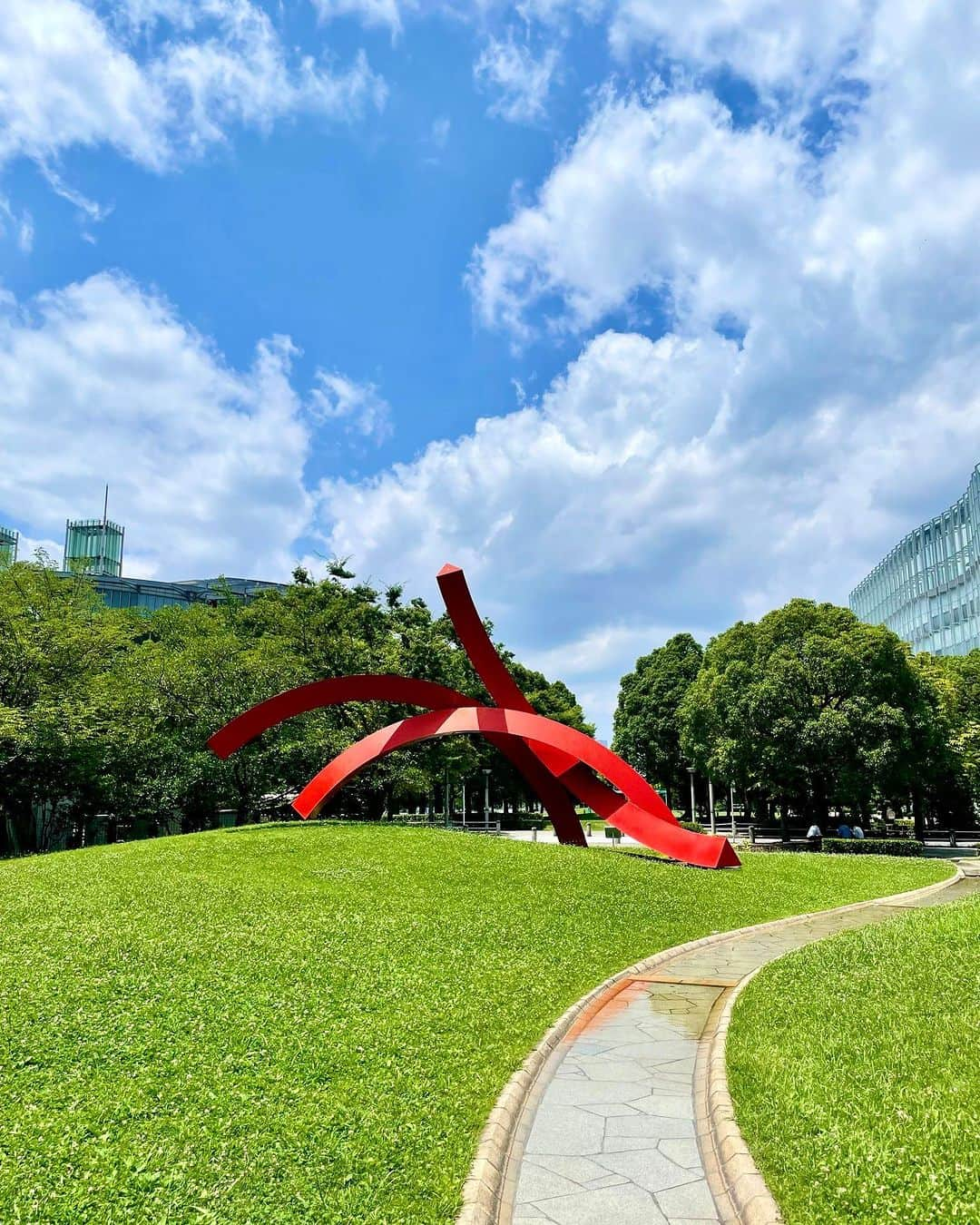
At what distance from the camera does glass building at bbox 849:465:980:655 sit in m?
66.8

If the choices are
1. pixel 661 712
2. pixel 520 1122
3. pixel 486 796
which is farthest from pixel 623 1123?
pixel 661 712

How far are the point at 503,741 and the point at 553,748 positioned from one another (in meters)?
1.40

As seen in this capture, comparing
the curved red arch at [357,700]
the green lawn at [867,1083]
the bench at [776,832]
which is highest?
the curved red arch at [357,700]

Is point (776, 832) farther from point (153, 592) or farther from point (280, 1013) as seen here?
point (153, 592)

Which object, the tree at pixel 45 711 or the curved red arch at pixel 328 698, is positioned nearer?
the curved red arch at pixel 328 698

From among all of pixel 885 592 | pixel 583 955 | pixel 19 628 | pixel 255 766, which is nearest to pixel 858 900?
pixel 583 955

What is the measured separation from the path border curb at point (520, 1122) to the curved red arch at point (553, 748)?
7.48 m

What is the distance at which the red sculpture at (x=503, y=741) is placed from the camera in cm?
→ 1633

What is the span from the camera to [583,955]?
10000 millimetres

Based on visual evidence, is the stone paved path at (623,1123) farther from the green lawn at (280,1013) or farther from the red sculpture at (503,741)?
the red sculpture at (503,741)

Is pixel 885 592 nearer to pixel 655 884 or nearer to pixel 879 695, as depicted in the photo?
pixel 879 695

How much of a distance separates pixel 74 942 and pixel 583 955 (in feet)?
18.6

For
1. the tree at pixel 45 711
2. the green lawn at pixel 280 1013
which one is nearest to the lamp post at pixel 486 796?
the tree at pixel 45 711

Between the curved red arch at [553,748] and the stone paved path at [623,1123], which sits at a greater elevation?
the curved red arch at [553,748]
